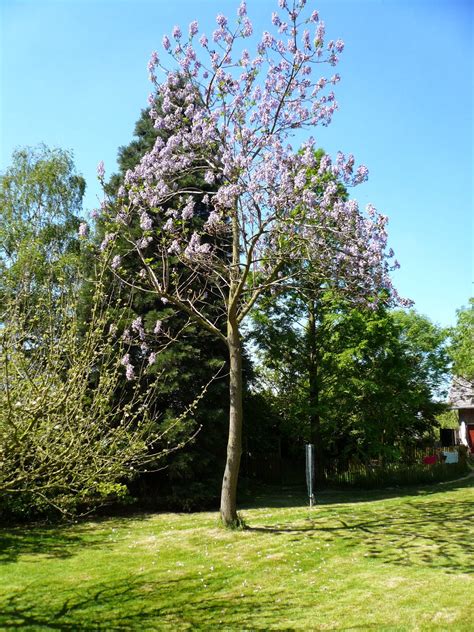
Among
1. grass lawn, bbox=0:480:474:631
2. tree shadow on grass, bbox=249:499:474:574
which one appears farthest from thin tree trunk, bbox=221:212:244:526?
tree shadow on grass, bbox=249:499:474:574

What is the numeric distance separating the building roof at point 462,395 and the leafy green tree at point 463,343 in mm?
2298

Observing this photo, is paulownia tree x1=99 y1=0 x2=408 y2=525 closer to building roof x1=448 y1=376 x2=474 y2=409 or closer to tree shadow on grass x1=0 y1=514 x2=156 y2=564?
tree shadow on grass x1=0 y1=514 x2=156 y2=564

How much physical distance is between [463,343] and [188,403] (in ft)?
62.6

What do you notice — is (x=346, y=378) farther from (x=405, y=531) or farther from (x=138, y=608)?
(x=138, y=608)

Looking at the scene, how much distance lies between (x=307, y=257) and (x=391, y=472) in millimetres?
10464

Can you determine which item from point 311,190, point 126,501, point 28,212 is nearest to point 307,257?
point 311,190

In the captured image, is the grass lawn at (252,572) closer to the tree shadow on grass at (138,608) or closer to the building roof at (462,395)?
the tree shadow on grass at (138,608)

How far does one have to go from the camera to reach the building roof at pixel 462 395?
32.4 m

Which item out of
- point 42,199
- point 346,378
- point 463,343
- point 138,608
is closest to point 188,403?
point 346,378

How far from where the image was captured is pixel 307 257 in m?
11.4

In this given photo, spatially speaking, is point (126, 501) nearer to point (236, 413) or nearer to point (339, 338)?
point (236, 413)

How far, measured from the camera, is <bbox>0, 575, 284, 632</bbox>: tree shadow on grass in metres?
6.61

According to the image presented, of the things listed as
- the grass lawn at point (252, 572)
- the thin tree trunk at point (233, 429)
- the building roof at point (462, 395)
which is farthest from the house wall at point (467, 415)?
the thin tree trunk at point (233, 429)

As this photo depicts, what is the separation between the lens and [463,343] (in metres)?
29.3
